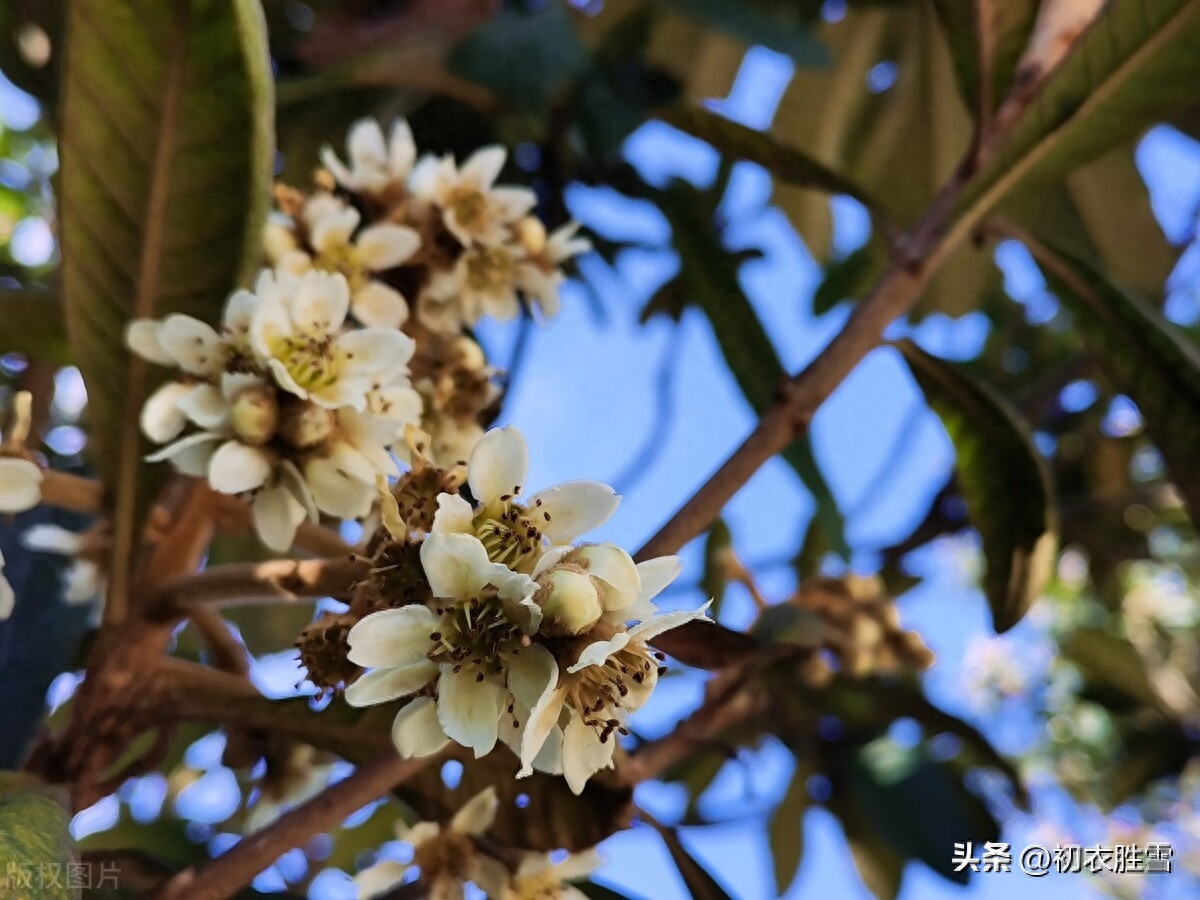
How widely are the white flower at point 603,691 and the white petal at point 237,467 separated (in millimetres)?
210

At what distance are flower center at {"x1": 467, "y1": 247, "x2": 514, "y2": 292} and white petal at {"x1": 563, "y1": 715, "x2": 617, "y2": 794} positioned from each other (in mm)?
373

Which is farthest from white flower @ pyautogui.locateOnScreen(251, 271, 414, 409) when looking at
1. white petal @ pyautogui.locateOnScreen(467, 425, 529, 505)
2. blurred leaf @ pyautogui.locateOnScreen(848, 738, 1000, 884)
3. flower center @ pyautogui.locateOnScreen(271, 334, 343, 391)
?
blurred leaf @ pyautogui.locateOnScreen(848, 738, 1000, 884)

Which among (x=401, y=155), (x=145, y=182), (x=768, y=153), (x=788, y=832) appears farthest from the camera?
(x=788, y=832)

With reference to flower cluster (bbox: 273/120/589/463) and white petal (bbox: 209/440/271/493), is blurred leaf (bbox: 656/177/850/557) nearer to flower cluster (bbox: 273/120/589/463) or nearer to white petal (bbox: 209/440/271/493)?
flower cluster (bbox: 273/120/589/463)

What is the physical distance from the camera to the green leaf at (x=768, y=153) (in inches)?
34.2

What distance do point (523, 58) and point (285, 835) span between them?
677 millimetres

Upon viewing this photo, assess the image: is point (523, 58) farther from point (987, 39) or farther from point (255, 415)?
point (255, 415)

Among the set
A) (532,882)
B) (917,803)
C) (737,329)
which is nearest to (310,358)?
(532,882)

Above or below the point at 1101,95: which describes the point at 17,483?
below

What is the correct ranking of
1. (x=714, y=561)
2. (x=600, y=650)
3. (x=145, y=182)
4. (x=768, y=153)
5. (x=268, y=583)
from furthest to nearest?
(x=714, y=561), (x=768, y=153), (x=145, y=182), (x=268, y=583), (x=600, y=650)

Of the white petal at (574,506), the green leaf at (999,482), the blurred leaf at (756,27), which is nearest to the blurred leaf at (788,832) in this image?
the green leaf at (999,482)

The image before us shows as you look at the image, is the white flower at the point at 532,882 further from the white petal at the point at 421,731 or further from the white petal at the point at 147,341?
the white petal at the point at 147,341

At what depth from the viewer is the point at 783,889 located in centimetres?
153

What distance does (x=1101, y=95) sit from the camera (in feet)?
2.39
